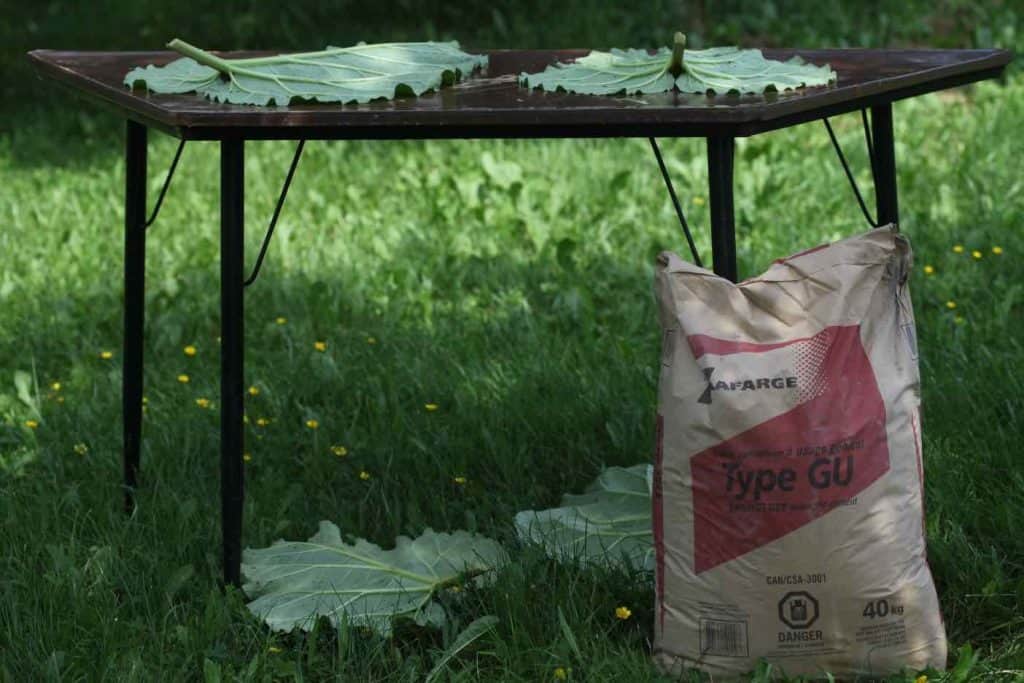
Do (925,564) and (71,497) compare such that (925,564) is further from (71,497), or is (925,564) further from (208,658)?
(71,497)

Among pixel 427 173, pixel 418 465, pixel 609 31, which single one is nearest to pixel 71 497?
pixel 418 465

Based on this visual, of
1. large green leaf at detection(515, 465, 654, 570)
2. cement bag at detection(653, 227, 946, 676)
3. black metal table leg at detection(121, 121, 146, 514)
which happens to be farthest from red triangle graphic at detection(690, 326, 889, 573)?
black metal table leg at detection(121, 121, 146, 514)

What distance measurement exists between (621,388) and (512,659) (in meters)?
1.26

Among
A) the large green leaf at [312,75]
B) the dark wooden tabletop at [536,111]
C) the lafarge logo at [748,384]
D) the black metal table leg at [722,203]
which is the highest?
the large green leaf at [312,75]

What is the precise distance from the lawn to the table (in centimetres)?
37

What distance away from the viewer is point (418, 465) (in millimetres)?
3553

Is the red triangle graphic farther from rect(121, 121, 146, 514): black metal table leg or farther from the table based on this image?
rect(121, 121, 146, 514): black metal table leg

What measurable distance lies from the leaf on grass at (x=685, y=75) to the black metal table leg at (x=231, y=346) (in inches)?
21.6

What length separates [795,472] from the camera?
2512 mm

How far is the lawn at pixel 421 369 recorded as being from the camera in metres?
2.83

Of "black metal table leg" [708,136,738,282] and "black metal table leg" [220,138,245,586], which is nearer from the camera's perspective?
"black metal table leg" [708,136,738,282]

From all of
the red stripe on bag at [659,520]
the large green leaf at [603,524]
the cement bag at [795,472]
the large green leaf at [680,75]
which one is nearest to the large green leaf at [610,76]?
the large green leaf at [680,75]

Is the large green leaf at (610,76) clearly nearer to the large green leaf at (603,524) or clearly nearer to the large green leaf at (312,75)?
the large green leaf at (312,75)

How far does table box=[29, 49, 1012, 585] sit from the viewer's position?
249 cm
